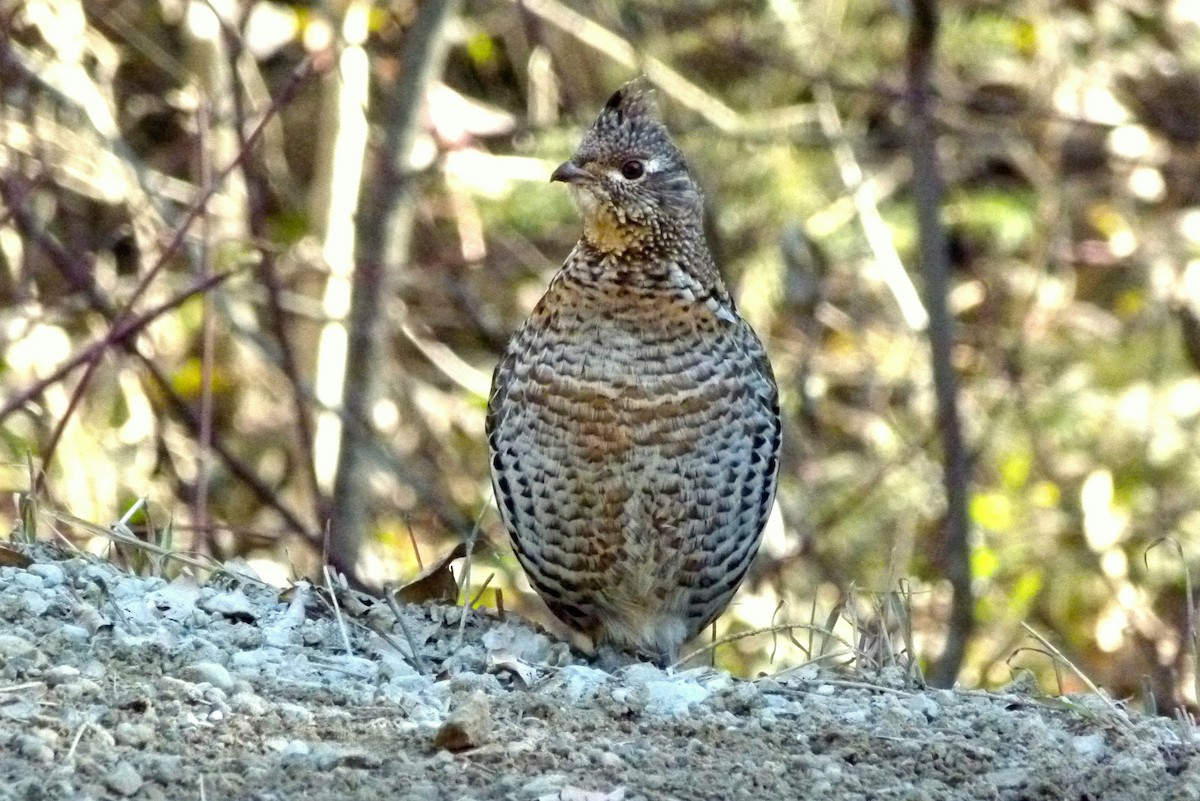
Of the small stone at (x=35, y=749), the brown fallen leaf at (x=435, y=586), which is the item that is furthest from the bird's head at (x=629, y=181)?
the small stone at (x=35, y=749)

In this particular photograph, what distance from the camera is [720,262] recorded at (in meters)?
7.00

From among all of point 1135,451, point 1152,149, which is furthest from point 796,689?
point 1152,149

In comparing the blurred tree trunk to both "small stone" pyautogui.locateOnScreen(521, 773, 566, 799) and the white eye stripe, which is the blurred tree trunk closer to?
the white eye stripe

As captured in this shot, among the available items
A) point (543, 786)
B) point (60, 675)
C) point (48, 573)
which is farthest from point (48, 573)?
point (543, 786)

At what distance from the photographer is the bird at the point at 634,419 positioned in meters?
4.46

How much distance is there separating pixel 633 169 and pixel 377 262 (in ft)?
7.54

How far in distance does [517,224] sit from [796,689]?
210 inches

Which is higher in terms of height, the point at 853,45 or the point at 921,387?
the point at 853,45

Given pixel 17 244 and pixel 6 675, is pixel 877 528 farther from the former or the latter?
pixel 6 675

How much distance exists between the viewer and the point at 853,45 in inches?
330

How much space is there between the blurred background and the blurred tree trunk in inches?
0.6

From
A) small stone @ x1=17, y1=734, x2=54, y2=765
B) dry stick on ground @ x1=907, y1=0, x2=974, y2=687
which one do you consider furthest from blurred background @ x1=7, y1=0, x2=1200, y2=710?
small stone @ x1=17, y1=734, x2=54, y2=765

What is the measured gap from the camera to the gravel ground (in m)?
2.94

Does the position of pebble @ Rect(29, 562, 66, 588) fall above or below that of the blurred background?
below
